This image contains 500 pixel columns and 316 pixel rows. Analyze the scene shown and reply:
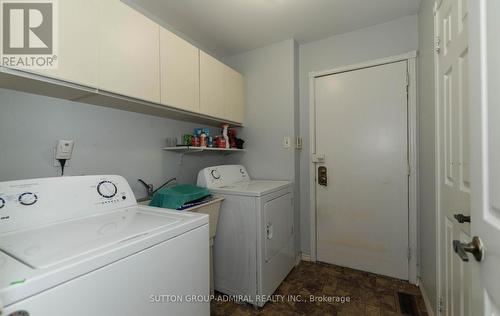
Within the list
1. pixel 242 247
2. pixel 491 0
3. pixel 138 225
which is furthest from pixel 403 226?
pixel 138 225

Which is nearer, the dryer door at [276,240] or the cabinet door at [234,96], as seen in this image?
the dryer door at [276,240]

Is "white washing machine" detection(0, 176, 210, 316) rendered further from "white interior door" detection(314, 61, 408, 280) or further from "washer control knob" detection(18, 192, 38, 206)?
"white interior door" detection(314, 61, 408, 280)

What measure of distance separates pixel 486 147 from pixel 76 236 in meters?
1.37

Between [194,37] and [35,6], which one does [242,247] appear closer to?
[35,6]

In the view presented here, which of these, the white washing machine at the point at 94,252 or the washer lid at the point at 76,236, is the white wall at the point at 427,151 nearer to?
the white washing machine at the point at 94,252

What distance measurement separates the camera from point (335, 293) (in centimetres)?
184

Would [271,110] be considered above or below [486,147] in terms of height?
above

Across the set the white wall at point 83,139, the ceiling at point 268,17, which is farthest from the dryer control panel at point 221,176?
the ceiling at point 268,17

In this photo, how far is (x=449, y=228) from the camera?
3.73 ft

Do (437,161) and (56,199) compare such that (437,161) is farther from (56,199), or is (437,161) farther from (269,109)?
(56,199)

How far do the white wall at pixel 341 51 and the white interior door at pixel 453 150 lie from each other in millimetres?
794

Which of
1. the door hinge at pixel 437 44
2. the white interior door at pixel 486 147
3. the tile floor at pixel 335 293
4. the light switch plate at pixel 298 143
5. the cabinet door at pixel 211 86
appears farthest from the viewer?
the light switch plate at pixel 298 143

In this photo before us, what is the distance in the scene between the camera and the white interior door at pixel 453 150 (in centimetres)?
91

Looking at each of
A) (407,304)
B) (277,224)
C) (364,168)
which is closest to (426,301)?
(407,304)
